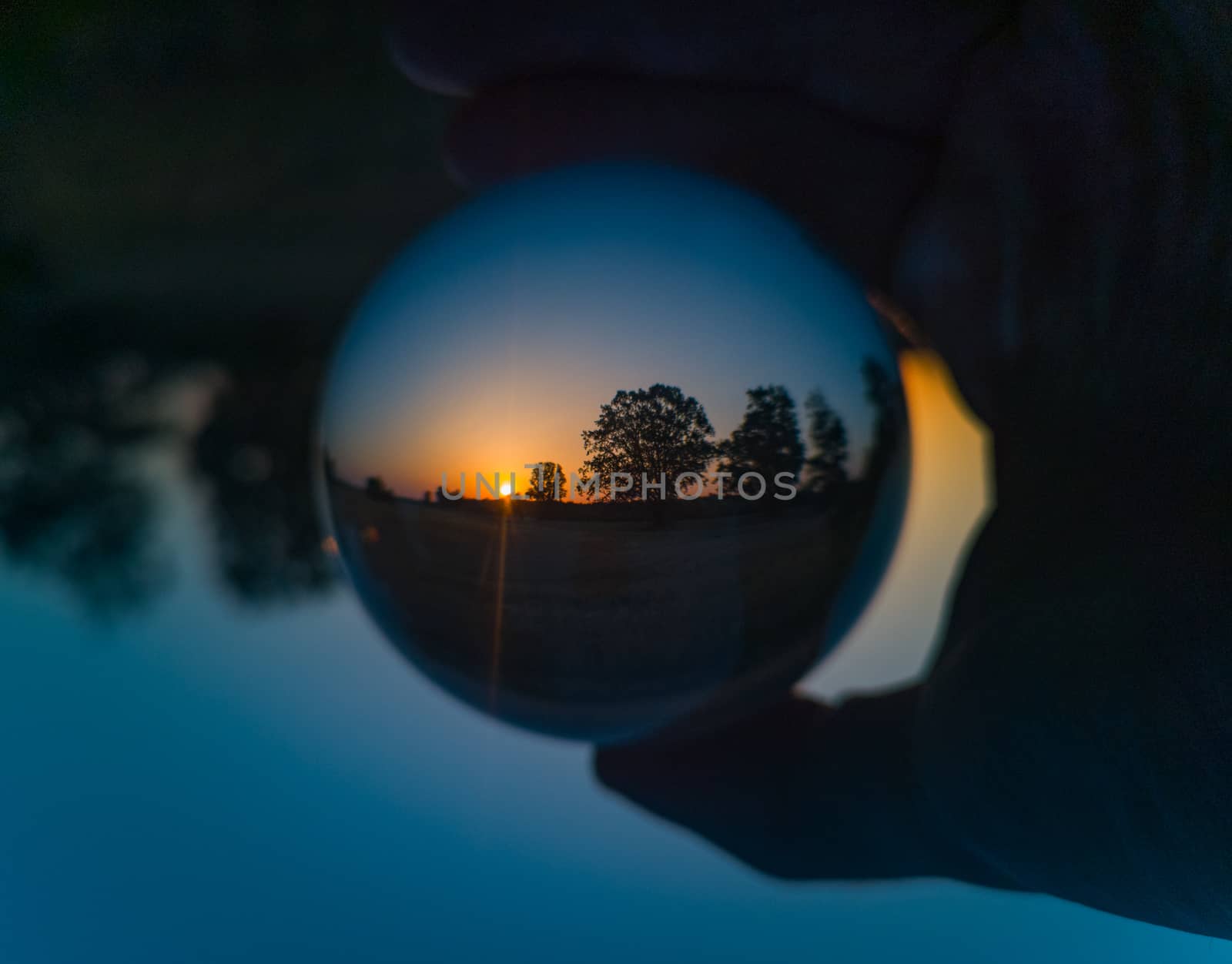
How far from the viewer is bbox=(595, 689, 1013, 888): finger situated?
0.75 meters

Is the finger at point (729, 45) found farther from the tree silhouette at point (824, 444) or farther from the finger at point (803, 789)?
the finger at point (803, 789)

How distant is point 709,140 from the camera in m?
0.86

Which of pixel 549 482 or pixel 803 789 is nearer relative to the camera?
pixel 549 482

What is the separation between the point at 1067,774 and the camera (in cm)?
50

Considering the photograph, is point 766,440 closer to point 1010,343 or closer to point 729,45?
point 1010,343

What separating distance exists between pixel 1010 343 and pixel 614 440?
480 mm

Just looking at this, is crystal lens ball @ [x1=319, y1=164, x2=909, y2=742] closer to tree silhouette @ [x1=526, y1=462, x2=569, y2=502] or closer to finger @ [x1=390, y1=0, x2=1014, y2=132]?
tree silhouette @ [x1=526, y1=462, x2=569, y2=502]

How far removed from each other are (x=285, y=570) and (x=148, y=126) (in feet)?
3.18

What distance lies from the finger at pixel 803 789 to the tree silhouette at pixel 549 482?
472 millimetres

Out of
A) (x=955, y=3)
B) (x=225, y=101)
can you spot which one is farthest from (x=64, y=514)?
(x=955, y=3)

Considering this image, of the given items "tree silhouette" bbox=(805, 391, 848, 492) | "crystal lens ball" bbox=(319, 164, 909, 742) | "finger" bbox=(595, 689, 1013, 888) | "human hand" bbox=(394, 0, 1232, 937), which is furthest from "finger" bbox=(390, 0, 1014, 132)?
"finger" bbox=(595, 689, 1013, 888)

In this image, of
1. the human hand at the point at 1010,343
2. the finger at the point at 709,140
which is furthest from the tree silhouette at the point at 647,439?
the finger at the point at 709,140

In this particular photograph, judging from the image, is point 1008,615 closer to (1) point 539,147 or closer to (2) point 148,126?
(1) point 539,147

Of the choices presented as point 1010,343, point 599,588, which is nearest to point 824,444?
point 599,588
